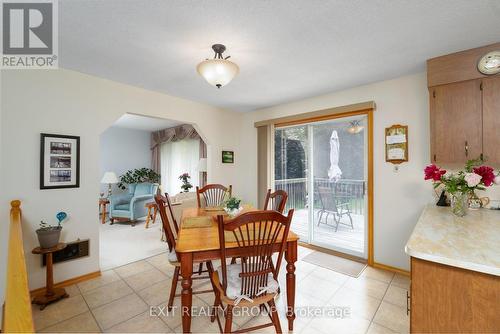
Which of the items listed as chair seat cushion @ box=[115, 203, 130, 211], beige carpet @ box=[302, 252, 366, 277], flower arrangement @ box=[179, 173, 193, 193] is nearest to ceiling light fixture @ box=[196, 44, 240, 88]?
beige carpet @ box=[302, 252, 366, 277]

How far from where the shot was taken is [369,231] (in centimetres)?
287

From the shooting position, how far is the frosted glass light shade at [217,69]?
1686mm

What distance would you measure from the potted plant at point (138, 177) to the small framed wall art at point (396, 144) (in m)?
5.77

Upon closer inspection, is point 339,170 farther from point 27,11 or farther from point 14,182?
point 14,182

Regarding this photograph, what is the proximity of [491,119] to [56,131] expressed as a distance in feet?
14.3

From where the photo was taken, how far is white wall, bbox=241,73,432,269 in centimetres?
251

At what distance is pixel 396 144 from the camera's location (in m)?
2.64

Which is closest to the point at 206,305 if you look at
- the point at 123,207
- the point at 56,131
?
the point at 56,131

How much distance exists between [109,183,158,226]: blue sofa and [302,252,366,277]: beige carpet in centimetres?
386

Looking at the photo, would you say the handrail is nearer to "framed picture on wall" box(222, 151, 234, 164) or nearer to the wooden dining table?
the wooden dining table

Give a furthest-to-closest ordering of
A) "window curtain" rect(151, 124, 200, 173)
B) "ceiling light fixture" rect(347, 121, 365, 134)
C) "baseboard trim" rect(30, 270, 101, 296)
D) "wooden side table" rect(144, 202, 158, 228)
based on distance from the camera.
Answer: "window curtain" rect(151, 124, 200, 173)
"wooden side table" rect(144, 202, 158, 228)
"ceiling light fixture" rect(347, 121, 365, 134)
"baseboard trim" rect(30, 270, 101, 296)

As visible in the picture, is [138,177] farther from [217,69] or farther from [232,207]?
[217,69]

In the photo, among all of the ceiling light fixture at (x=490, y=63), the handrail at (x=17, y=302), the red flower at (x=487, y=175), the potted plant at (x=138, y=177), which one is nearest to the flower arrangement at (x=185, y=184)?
the potted plant at (x=138, y=177)

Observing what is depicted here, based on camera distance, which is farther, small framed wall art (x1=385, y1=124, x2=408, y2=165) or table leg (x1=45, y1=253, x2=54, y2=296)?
small framed wall art (x1=385, y1=124, x2=408, y2=165)
